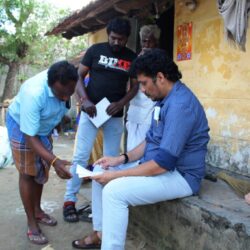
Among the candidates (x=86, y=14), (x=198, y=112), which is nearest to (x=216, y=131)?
(x=198, y=112)

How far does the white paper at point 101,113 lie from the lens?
151 inches

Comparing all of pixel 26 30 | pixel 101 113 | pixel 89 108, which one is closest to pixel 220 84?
pixel 101 113

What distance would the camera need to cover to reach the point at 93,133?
3.98 metres

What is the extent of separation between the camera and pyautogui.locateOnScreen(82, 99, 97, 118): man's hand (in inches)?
148

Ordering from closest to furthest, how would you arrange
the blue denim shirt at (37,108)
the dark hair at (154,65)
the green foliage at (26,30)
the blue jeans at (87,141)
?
the dark hair at (154,65)
the blue denim shirt at (37,108)
the blue jeans at (87,141)
the green foliage at (26,30)

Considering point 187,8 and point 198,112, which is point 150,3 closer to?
point 187,8

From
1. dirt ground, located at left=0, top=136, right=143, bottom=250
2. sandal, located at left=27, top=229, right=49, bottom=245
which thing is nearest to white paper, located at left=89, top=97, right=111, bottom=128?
dirt ground, located at left=0, top=136, right=143, bottom=250

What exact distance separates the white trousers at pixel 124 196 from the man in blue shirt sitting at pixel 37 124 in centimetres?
60

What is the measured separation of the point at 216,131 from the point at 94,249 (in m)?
1.82

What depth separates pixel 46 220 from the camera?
3.90 meters

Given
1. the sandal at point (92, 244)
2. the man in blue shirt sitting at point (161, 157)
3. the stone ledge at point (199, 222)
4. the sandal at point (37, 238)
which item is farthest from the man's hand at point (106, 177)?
the sandal at point (37, 238)

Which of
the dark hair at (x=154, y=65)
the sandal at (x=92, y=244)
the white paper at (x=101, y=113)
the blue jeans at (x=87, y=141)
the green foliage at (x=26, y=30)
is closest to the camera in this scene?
the dark hair at (x=154, y=65)

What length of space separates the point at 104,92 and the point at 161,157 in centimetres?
153

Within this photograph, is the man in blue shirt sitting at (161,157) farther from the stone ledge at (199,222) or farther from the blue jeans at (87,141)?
the blue jeans at (87,141)
